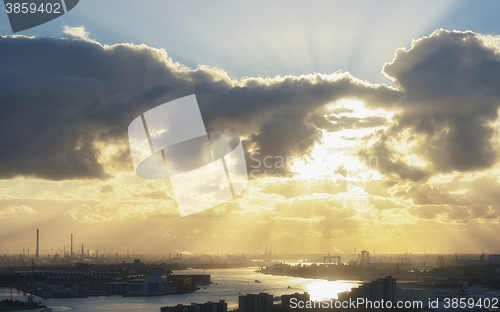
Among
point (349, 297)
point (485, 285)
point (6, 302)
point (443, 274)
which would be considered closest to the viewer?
point (349, 297)

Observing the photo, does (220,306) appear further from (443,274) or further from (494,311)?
(443,274)

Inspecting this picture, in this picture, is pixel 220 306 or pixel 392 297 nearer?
pixel 220 306

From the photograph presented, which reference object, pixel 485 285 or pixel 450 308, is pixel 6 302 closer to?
pixel 450 308

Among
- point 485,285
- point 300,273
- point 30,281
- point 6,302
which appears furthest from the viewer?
point 300,273

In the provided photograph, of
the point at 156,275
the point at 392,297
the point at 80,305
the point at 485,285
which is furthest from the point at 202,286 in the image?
the point at 392,297

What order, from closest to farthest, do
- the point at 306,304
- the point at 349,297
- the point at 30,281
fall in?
the point at 306,304 → the point at 349,297 → the point at 30,281

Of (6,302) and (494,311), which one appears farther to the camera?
(6,302)

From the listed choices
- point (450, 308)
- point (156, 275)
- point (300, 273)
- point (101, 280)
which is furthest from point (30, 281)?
point (450, 308)

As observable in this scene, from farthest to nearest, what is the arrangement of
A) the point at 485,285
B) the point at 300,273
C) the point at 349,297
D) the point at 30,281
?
1. the point at 300,273
2. the point at 30,281
3. the point at 485,285
4. the point at 349,297
